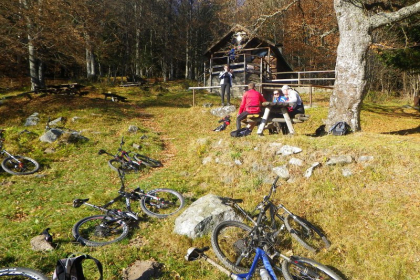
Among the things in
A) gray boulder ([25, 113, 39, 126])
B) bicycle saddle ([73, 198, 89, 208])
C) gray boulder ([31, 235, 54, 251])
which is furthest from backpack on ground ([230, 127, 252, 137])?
gray boulder ([25, 113, 39, 126])

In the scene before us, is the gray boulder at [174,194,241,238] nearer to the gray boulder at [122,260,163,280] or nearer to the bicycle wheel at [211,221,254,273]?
the bicycle wheel at [211,221,254,273]

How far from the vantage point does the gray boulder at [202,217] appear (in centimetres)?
532

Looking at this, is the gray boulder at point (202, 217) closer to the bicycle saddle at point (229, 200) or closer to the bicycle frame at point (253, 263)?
the bicycle saddle at point (229, 200)

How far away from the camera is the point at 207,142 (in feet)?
30.7

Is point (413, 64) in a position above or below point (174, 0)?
below

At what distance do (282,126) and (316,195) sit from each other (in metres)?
4.14

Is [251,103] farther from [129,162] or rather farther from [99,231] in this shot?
[99,231]

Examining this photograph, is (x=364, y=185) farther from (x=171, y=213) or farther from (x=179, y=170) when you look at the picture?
(x=179, y=170)

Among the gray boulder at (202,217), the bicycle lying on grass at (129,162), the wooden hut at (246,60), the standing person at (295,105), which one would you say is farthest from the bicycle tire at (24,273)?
the wooden hut at (246,60)

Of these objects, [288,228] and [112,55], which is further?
[112,55]

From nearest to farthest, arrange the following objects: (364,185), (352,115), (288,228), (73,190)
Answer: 1. (288,228)
2. (364,185)
3. (73,190)
4. (352,115)

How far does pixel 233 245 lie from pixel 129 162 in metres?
5.44

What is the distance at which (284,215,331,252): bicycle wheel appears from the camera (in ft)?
16.4

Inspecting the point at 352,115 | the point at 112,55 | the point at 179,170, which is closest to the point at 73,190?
the point at 179,170
